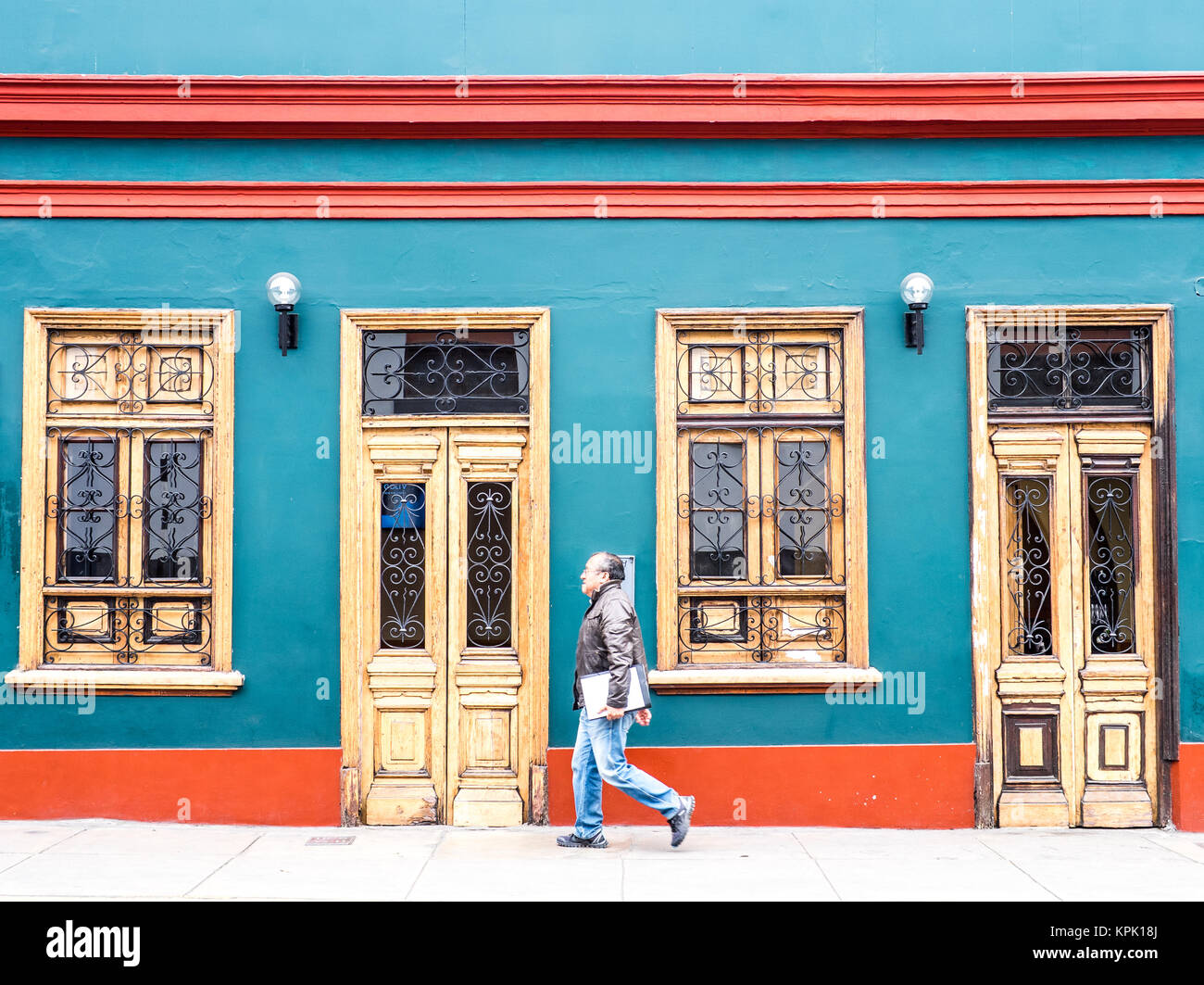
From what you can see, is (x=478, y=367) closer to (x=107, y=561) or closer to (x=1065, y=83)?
(x=107, y=561)

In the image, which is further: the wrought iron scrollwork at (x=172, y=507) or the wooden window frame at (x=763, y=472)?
the wrought iron scrollwork at (x=172, y=507)

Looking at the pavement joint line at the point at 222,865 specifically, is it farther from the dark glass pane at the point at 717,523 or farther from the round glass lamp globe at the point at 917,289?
the round glass lamp globe at the point at 917,289

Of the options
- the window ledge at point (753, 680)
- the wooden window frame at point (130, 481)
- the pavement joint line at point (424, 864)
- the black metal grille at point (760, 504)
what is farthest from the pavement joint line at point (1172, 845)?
the wooden window frame at point (130, 481)

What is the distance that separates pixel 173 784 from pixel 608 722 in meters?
2.96

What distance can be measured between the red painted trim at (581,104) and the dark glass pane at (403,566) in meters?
2.47

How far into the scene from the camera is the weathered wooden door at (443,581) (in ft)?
23.1

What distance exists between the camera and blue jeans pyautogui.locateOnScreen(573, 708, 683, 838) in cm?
629

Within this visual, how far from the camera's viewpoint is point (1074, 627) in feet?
23.5

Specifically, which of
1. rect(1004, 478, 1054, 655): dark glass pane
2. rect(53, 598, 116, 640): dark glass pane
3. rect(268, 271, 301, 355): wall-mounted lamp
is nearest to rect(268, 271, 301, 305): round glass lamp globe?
rect(268, 271, 301, 355): wall-mounted lamp

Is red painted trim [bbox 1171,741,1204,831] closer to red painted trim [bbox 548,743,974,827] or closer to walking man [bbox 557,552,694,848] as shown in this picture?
red painted trim [bbox 548,743,974,827]

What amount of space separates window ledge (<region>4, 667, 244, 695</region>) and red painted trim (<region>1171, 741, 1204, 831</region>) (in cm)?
619

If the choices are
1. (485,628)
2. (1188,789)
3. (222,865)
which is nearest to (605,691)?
(485,628)

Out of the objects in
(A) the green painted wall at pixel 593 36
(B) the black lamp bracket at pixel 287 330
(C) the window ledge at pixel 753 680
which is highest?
(A) the green painted wall at pixel 593 36

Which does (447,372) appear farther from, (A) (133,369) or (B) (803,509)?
(B) (803,509)
